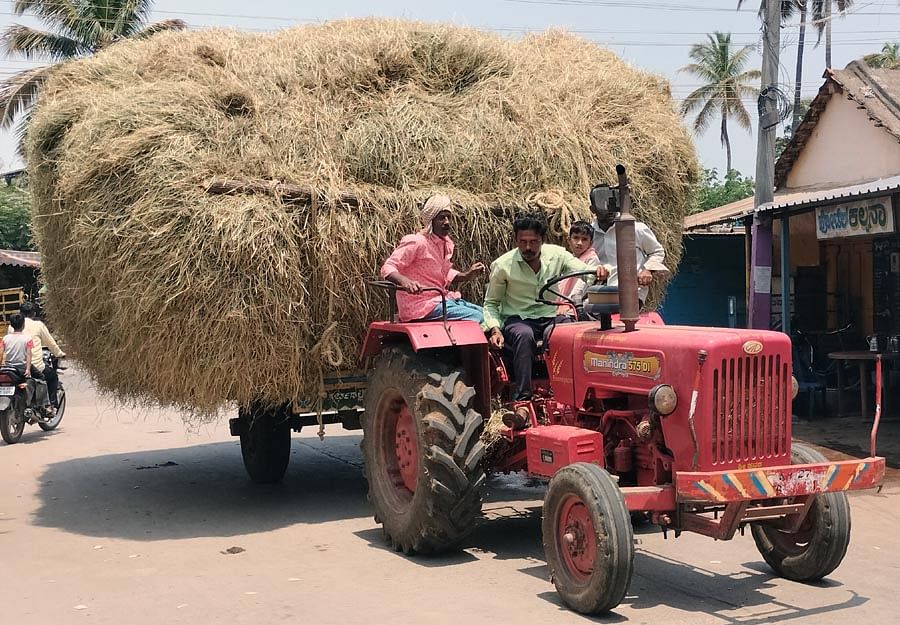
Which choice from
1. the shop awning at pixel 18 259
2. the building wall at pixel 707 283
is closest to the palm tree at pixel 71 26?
the shop awning at pixel 18 259

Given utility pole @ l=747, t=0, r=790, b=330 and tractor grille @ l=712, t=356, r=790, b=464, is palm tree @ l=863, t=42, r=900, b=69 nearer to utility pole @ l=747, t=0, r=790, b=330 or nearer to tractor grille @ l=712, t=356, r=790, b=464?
utility pole @ l=747, t=0, r=790, b=330

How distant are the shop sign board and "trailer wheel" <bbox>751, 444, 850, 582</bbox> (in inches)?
265

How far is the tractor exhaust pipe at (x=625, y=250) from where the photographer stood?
600cm

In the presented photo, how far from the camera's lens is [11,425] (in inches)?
503

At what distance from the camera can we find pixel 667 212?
918 centimetres

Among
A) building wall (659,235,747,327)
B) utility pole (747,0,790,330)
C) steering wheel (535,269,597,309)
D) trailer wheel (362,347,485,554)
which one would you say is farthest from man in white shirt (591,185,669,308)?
building wall (659,235,747,327)

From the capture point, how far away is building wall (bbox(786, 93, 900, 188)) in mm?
15227

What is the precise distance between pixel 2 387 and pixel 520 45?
7311 mm

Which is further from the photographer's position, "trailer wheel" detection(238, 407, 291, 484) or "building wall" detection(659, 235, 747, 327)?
"building wall" detection(659, 235, 747, 327)

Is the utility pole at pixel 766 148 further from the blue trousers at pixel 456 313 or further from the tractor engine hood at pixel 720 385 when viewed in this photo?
the tractor engine hood at pixel 720 385

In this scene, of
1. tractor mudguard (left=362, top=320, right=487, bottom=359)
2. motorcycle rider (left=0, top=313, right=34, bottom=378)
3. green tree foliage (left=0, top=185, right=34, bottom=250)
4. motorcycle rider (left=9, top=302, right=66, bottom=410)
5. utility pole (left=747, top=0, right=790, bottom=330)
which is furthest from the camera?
green tree foliage (left=0, top=185, right=34, bottom=250)

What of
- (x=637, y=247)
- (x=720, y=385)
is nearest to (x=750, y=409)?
(x=720, y=385)

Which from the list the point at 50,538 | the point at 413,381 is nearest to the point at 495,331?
the point at 413,381

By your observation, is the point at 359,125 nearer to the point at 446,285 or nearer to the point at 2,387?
the point at 446,285
